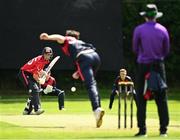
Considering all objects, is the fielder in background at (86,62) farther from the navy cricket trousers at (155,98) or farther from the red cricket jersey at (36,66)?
the red cricket jersey at (36,66)

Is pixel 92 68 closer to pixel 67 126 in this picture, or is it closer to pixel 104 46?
pixel 67 126

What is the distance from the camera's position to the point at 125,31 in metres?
34.3

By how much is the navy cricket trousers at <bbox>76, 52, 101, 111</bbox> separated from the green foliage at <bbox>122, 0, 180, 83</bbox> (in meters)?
20.1

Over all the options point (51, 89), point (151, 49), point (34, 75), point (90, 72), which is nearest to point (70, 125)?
point (90, 72)

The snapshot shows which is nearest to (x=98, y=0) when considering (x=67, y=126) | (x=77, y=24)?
(x=77, y=24)

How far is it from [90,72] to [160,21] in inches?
811

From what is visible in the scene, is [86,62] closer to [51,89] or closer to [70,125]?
[70,125]

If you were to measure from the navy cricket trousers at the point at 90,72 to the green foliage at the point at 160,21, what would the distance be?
20085mm

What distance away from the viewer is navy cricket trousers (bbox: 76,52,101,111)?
14008 mm

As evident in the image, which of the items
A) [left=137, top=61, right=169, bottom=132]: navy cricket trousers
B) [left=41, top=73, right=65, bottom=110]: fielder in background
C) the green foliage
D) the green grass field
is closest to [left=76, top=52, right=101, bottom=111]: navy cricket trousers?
the green grass field

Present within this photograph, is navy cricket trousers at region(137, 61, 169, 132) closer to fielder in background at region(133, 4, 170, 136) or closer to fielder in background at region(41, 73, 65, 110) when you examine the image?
fielder in background at region(133, 4, 170, 136)

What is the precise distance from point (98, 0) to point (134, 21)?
2.71 meters

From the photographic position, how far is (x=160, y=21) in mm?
34406

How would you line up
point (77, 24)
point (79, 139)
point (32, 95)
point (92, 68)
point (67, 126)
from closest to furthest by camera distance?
point (79, 139), point (92, 68), point (67, 126), point (32, 95), point (77, 24)
